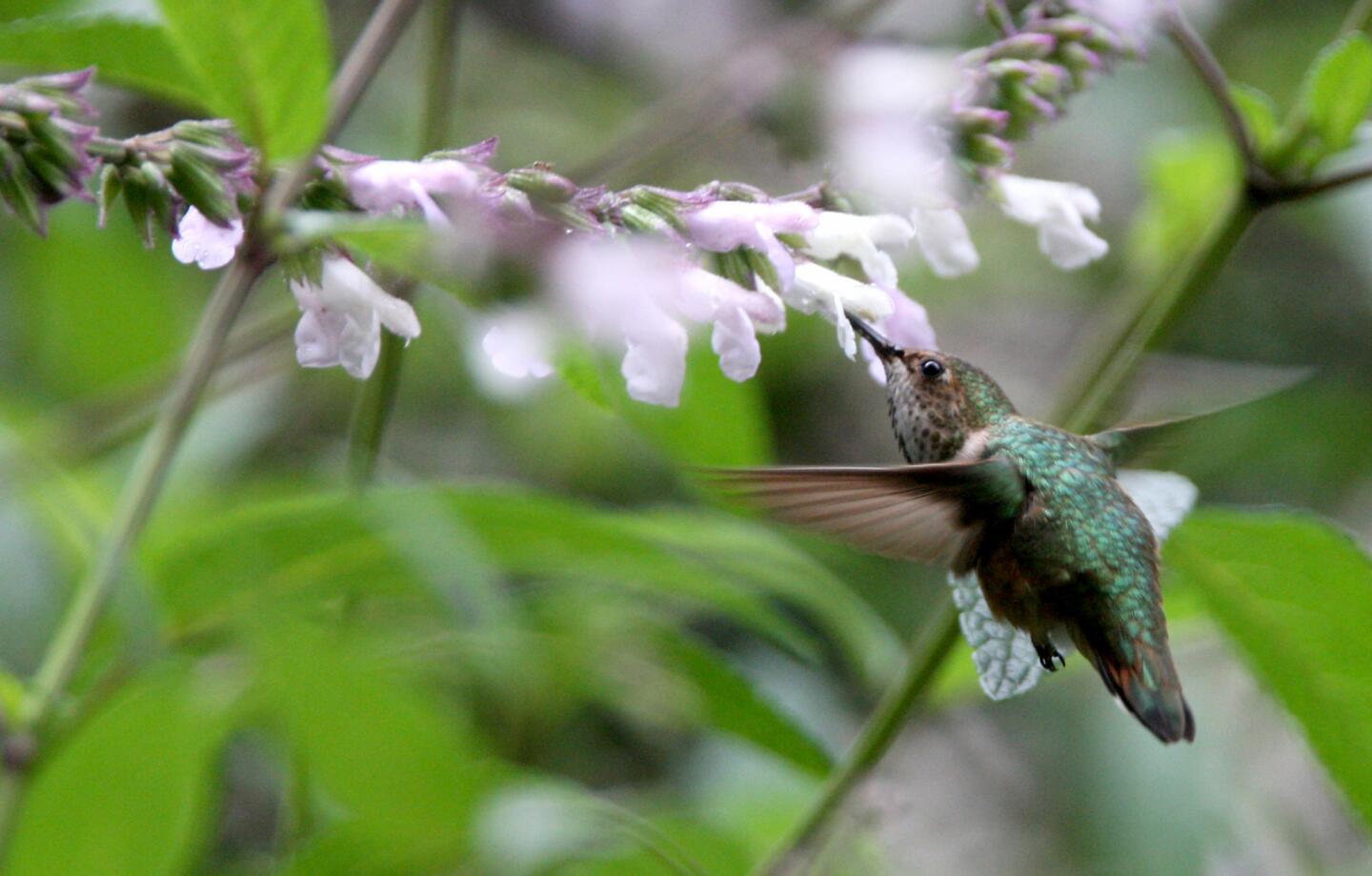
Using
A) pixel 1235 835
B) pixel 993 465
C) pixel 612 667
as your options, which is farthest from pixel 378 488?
pixel 1235 835

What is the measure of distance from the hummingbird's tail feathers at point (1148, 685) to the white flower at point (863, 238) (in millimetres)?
345

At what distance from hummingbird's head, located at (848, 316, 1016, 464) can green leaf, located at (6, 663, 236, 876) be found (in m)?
0.62

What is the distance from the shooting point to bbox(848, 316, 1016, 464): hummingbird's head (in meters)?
1.10

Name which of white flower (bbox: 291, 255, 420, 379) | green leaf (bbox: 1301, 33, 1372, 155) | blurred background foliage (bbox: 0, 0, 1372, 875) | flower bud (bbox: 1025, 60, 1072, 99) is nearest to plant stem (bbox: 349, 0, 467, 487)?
blurred background foliage (bbox: 0, 0, 1372, 875)

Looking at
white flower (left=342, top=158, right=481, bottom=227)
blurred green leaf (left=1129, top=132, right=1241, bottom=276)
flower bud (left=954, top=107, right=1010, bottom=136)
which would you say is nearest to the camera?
white flower (left=342, top=158, right=481, bottom=227)

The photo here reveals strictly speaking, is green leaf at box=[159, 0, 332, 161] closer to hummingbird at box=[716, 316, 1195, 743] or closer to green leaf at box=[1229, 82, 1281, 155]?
hummingbird at box=[716, 316, 1195, 743]

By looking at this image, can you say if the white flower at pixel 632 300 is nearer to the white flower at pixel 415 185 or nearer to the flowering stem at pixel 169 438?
the white flower at pixel 415 185

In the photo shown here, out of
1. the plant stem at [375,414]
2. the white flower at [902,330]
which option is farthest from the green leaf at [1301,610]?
the plant stem at [375,414]

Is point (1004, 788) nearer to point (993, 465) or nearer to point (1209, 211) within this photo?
point (1209, 211)

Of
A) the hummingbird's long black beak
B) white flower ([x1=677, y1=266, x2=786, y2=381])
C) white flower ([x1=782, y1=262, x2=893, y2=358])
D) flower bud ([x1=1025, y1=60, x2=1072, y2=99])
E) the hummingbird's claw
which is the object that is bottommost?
the hummingbird's claw

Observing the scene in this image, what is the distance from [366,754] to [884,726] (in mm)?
467

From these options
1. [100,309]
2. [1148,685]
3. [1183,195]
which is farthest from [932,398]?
[100,309]

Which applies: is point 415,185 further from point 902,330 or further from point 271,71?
point 902,330

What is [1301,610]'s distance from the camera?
118 centimetres
